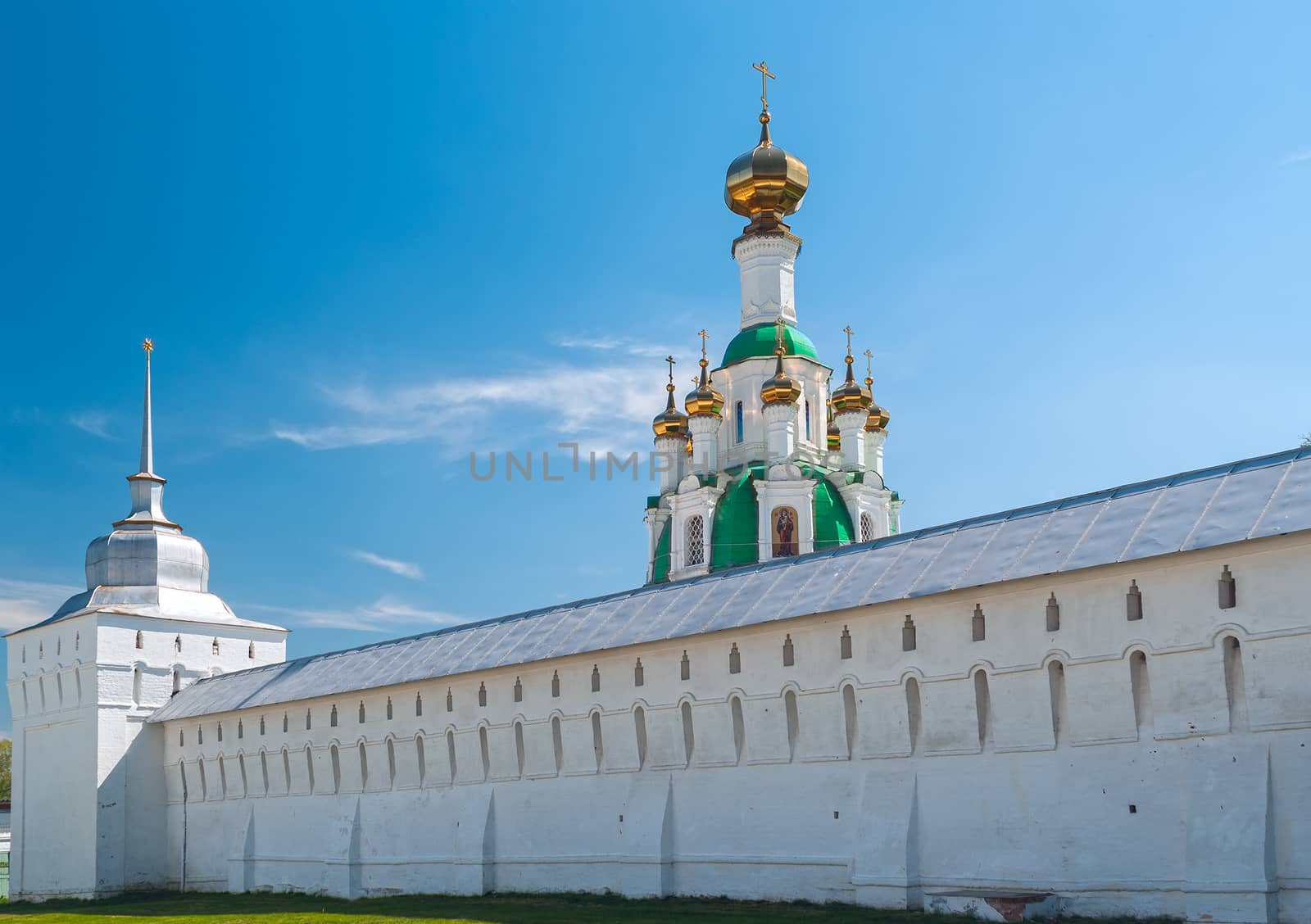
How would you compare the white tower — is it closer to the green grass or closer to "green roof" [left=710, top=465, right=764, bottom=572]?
the green grass

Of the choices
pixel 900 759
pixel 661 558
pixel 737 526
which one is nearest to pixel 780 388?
pixel 737 526

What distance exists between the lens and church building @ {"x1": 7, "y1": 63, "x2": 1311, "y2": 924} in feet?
47.7

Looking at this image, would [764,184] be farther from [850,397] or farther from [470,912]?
[470,912]

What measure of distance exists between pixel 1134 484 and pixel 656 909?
797 cm

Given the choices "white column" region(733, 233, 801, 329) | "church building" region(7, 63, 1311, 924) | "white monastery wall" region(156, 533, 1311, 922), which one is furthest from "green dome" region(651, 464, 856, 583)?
"white monastery wall" region(156, 533, 1311, 922)

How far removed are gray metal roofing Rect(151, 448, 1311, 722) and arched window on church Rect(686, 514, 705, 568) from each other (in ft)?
36.7

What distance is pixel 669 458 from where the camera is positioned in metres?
40.1

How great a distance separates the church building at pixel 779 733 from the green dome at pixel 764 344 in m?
13.8

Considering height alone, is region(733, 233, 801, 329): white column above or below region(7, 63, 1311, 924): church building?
above

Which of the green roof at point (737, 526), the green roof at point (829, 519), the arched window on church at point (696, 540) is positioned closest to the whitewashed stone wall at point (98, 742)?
the arched window on church at point (696, 540)

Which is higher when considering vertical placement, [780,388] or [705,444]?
[780,388]

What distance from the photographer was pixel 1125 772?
49.6 feet

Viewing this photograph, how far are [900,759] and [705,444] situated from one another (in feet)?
69.7

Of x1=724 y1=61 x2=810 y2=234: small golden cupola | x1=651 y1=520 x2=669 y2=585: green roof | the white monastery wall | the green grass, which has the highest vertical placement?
x1=724 y1=61 x2=810 y2=234: small golden cupola
